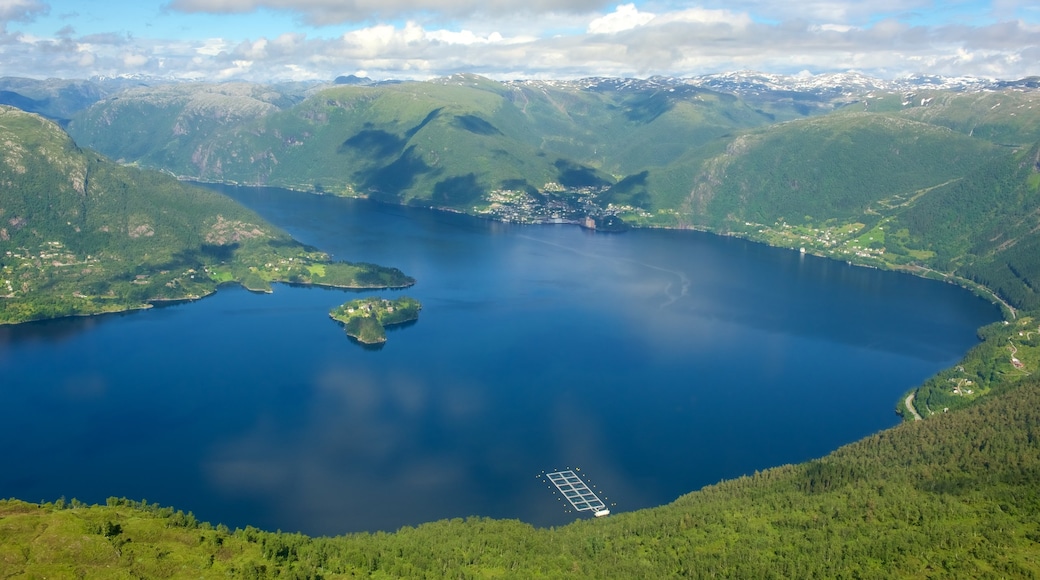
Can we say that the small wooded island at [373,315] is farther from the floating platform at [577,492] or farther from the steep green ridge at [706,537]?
the steep green ridge at [706,537]

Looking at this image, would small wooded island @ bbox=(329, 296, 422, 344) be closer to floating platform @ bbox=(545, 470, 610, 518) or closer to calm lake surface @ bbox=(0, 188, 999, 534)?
calm lake surface @ bbox=(0, 188, 999, 534)

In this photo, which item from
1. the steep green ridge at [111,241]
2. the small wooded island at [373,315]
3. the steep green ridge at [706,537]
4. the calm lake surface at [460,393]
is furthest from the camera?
the steep green ridge at [111,241]

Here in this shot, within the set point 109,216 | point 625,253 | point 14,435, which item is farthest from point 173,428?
point 625,253

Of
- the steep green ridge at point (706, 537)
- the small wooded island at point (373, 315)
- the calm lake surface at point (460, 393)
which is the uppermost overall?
the steep green ridge at point (706, 537)

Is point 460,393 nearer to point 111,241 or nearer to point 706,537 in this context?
point 706,537

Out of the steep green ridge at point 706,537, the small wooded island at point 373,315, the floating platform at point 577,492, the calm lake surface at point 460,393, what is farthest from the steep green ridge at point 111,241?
the steep green ridge at point 706,537

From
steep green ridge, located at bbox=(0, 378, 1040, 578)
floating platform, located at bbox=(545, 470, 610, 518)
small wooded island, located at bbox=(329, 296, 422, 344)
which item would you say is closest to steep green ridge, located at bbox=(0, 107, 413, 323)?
small wooded island, located at bbox=(329, 296, 422, 344)
